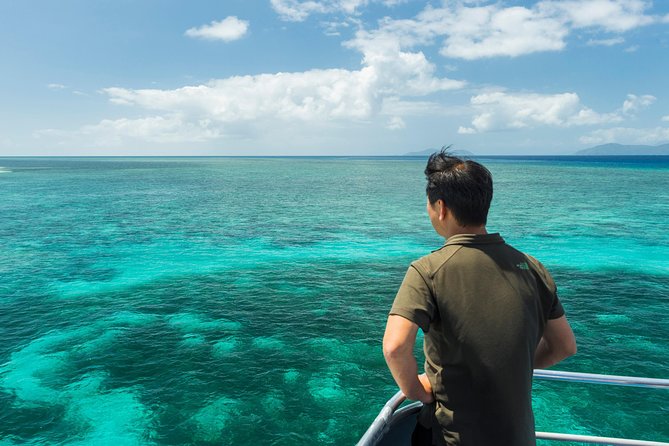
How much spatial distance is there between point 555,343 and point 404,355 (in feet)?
4.02

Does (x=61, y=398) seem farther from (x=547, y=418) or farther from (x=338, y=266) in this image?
(x=338, y=266)

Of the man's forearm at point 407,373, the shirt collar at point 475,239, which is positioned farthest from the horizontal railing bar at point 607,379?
the shirt collar at point 475,239

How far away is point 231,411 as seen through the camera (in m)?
12.9

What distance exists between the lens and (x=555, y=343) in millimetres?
3111

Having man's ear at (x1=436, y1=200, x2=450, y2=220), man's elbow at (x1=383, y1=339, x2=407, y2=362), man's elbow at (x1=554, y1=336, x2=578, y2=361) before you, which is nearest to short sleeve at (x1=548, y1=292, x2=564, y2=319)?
man's elbow at (x1=554, y1=336, x2=578, y2=361)

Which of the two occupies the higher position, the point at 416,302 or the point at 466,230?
the point at 466,230

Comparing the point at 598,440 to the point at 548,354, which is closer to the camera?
the point at 548,354

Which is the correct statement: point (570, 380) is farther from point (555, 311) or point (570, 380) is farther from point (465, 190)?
point (465, 190)

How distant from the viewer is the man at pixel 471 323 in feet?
8.43

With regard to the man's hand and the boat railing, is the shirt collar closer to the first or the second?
the man's hand

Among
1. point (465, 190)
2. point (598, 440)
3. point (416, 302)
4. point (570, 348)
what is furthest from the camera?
point (598, 440)

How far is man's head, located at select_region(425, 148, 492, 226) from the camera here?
9.34 ft

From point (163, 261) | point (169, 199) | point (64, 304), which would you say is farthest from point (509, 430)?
point (169, 199)

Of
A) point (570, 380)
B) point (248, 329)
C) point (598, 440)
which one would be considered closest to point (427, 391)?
point (570, 380)
